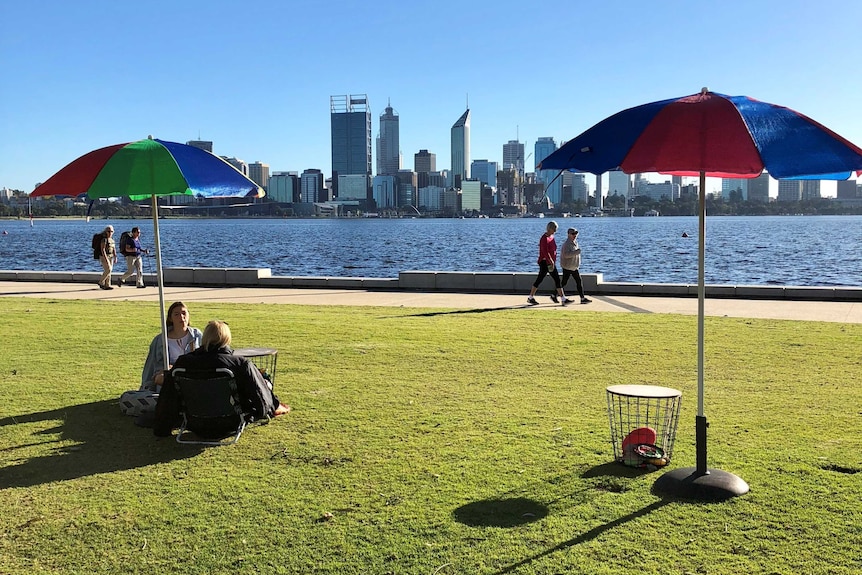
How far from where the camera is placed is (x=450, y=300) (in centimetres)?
1834

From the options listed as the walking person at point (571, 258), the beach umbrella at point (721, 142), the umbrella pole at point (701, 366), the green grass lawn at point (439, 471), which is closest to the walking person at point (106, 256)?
the green grass lawn at point (439, 471)

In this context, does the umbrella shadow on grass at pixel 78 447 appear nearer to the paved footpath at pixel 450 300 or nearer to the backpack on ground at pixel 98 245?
the paved footpath at pixel 450 300

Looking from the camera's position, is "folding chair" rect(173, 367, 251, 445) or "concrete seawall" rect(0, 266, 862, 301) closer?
"folding chair" rect(173, 367, 251, 445)

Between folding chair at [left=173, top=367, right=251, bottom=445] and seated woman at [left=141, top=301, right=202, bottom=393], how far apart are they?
110cm

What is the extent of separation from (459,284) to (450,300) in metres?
2.61

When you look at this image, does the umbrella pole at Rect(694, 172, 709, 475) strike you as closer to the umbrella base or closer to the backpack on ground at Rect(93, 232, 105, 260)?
the umbrella base

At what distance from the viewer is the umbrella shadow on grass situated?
646 centimetres

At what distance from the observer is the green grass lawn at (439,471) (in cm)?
486

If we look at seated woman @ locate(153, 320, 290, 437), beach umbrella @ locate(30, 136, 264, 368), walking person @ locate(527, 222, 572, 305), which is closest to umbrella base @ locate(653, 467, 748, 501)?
seated woman @ locate(153, 320, 290, 437)

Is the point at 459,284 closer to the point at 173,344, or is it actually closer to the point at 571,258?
the point at 571,258

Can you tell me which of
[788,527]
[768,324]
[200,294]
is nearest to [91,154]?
[788,527]

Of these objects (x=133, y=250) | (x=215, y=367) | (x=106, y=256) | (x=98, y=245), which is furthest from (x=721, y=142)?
(x=98, y=245)

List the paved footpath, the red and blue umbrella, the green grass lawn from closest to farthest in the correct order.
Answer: the green grass lawn
the red and blue umbrella
the paved footpath

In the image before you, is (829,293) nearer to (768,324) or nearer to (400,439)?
(768,324)
